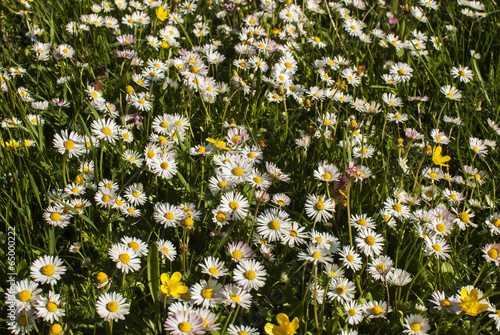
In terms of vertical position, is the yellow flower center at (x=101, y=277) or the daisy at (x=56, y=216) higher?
the daisy at (x=56, y=216)

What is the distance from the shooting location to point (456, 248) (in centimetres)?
226

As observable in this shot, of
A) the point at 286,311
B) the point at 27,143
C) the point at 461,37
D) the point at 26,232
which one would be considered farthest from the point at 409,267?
the point at 461,37

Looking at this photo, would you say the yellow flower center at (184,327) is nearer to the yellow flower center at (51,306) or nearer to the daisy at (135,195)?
the yellow flower center at (51,306)

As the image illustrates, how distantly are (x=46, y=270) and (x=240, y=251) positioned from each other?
786 millimetres

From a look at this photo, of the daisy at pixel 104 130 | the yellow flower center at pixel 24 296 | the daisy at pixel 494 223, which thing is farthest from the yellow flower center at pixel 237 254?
the daisy at pixel 494 223

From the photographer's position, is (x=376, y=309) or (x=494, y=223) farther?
(x=494, y=223)

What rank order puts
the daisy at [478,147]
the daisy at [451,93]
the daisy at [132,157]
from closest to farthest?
the daisy at [132,157]
the daisy at [478,147]
the daisy at [451,93]

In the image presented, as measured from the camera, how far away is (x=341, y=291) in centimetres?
184

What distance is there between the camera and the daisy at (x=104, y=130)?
2.27 m

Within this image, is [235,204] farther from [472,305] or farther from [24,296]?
[472,305]

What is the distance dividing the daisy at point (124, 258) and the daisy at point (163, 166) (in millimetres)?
439

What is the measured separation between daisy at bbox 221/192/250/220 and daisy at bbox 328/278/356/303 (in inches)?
20.1

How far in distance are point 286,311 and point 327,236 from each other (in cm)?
41

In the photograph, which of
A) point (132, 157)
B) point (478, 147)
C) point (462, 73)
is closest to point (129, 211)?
point (132, 157)
